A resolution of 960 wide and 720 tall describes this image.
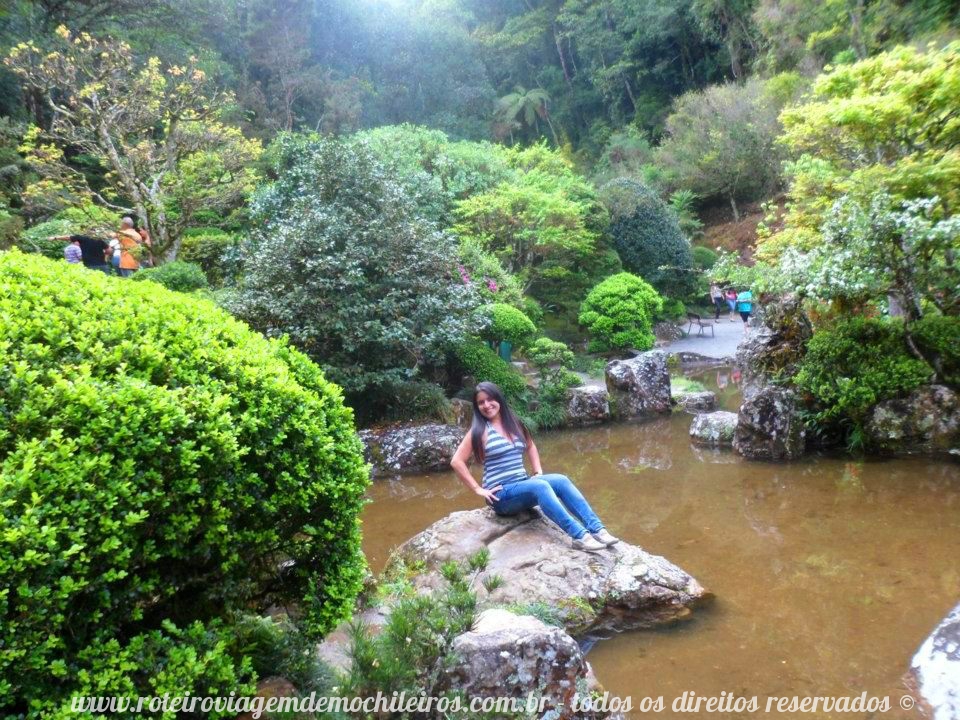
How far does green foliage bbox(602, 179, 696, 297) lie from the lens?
19.3 meters

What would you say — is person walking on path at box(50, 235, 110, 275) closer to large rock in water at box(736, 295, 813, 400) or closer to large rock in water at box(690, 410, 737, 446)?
large rock in water at box(690, 410, 737, 446)

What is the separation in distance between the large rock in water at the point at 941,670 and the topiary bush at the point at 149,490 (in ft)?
9.01

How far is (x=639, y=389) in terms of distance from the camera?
10.7 meters

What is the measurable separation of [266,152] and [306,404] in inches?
668

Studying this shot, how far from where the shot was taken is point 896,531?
198 inches

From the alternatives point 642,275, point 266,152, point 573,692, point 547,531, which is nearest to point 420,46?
point 266,152

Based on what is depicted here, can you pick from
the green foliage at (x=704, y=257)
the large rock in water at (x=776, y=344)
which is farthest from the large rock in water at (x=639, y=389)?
the green foliage at (x=704, y=257)

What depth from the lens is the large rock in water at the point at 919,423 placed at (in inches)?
277

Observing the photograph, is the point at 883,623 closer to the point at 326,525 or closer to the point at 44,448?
the point at 326,525

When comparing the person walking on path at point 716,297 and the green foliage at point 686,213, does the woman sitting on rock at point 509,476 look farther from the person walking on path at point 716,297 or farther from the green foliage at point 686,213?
the green foliage at point 686,213

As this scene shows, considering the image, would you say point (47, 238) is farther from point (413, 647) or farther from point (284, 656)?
point (413, 647)

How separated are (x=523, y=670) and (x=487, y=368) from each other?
8244mm

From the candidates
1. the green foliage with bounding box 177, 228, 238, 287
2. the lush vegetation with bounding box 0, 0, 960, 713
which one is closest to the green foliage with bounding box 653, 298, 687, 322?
the lush vegetation with bounding box 0, 0, 960, 713

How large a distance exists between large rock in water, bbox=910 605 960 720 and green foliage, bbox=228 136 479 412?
692 centimetres
